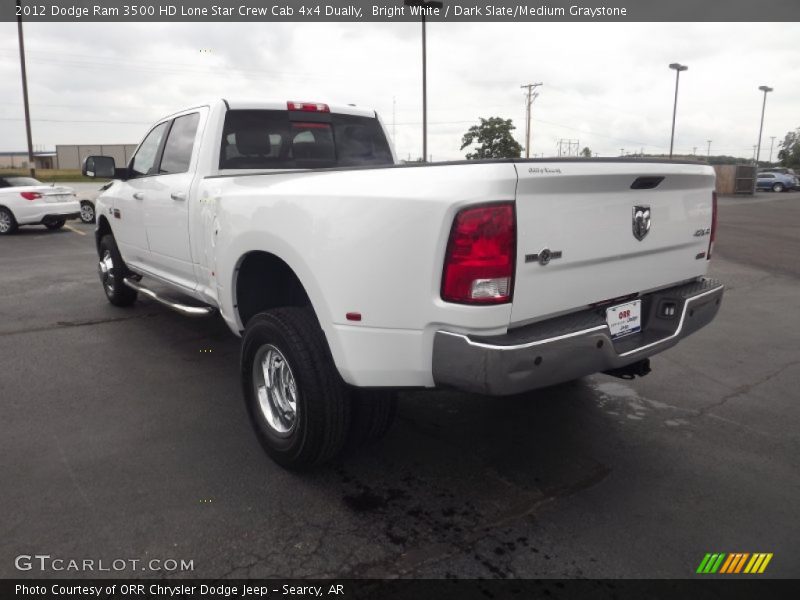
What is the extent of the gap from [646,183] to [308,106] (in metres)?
2.82

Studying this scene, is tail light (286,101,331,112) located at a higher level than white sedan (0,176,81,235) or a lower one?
higher

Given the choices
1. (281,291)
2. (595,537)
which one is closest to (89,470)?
(281,291)

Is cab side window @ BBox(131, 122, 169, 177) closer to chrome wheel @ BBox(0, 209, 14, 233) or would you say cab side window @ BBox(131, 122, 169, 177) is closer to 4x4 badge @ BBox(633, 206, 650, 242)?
4x4 badge @ BBox(633, 206, 650, 242)

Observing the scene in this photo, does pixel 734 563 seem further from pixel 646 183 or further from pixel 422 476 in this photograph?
pixel 646 183

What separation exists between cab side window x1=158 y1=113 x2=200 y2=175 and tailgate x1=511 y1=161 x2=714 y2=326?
9.85ft

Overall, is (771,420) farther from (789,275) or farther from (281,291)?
(789,275)

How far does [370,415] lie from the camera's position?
3115 millimetres

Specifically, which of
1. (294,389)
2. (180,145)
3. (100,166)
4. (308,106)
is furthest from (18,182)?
(294,389)

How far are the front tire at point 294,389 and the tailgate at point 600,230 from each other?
963 millimetres

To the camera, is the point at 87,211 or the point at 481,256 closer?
the point at 481,256

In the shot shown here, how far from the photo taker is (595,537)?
8.71ft

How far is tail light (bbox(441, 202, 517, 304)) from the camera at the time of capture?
235 centimetres

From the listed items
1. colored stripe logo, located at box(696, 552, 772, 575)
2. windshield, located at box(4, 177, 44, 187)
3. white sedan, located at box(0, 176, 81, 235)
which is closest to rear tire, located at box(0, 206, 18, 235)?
white sedan, located at box(0, 176, 81, 235)
